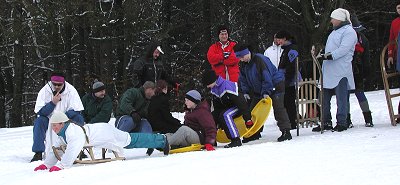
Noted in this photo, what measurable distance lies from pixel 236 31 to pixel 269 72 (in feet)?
52.5

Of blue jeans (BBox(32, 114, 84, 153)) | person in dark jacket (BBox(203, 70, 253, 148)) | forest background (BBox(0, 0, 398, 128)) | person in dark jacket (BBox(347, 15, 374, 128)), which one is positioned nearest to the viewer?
person in dark jacket (BBox(203, 70, 253, 148))

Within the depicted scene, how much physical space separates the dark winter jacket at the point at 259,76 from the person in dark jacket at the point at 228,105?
0.94 ft

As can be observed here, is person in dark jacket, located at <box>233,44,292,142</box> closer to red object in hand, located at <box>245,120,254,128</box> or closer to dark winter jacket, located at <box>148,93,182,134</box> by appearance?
red object in hand, located at <box>245,120,254,128</box>

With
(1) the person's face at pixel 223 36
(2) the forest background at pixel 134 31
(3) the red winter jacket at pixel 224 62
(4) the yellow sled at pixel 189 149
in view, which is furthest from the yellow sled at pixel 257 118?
(2) the forest background at pixel 134 31

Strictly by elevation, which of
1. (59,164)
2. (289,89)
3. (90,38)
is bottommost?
(59,164)

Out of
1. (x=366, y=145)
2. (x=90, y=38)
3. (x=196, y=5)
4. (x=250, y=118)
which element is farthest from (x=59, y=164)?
(x=196, y=5)

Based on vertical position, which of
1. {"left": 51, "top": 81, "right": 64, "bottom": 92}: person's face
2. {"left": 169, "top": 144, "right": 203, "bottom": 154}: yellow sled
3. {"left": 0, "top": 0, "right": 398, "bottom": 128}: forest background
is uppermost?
{"left": 0, "top": 0, "right": 398, "bottom": 128}: forest background

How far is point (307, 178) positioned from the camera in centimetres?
512

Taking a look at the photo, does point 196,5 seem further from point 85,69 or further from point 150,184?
point 150,184

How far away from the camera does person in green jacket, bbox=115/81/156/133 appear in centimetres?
Answer: 870

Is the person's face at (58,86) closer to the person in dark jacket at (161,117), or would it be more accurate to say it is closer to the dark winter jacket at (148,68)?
the person in dark jacket at (161,117)

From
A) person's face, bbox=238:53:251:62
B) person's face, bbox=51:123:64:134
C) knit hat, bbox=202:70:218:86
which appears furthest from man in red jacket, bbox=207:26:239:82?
person's face, bbox=51:123:64:134

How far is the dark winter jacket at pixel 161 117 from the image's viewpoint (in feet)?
28.5

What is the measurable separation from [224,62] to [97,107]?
6.89 feet
